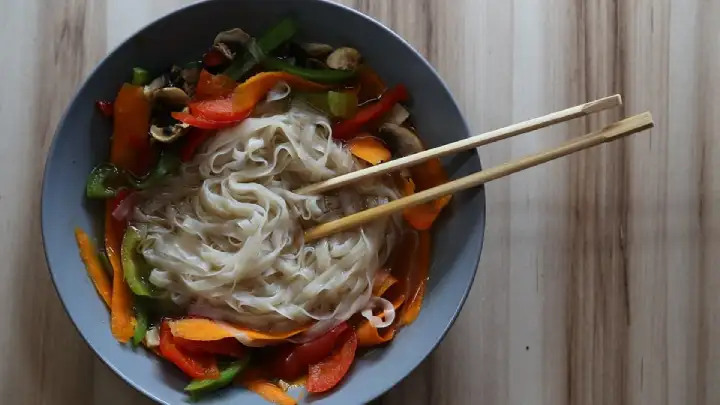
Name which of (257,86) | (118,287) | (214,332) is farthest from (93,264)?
(257,86)

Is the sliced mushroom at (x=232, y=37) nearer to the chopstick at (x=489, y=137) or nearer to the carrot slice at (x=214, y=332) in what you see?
the chopstick at (x=489, y=137)

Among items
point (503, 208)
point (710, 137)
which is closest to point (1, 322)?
point (503, 208)

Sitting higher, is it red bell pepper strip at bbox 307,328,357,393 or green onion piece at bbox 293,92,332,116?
green onion piece at bbox 293,92,332,116

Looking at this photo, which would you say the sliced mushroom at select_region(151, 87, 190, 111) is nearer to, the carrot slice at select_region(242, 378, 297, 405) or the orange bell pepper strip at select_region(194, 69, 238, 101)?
the orange bell pepper strip at select_region(194, 69, 238, 101)

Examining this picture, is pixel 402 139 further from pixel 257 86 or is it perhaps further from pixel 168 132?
pixel 168 132

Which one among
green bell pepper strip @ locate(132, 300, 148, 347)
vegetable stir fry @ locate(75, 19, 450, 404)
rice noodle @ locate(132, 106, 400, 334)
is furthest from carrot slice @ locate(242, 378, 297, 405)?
green bell pepper strip @ locate(132, 300, 148, 347)

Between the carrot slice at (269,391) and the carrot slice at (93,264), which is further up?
the carrot slice at (93,264)

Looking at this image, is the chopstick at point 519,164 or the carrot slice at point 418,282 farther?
the carrot slice at point 418,282

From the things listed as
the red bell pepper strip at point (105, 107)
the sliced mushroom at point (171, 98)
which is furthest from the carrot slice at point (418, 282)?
the red bell pepper strip at point (105, 107)
